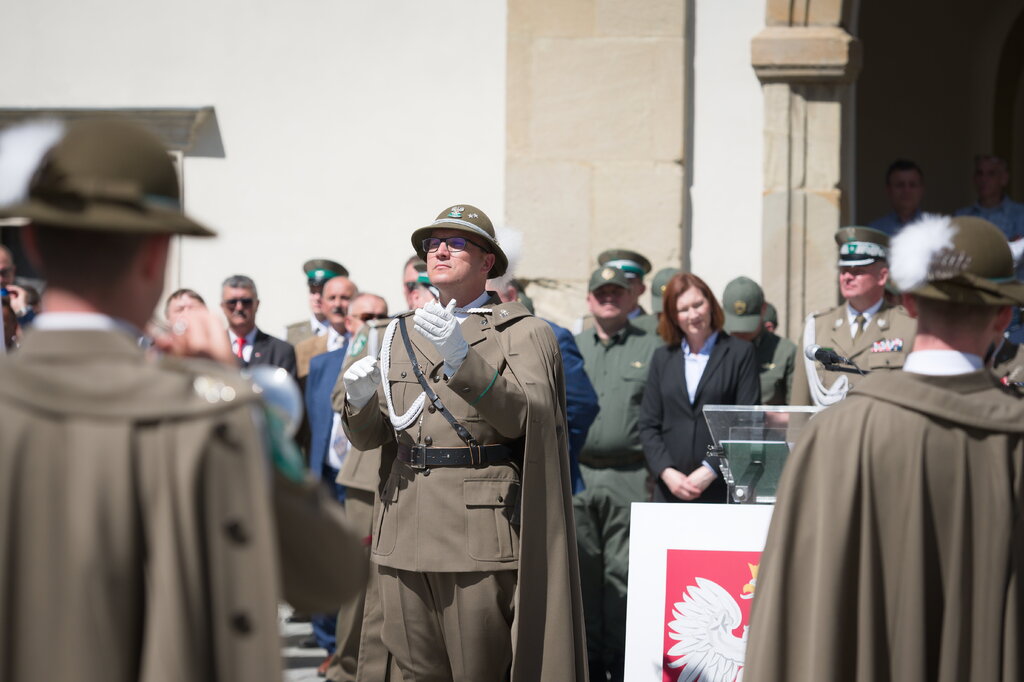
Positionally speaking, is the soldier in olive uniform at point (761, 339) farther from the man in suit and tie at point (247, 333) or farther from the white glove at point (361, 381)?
the white glove at point (361, 381)

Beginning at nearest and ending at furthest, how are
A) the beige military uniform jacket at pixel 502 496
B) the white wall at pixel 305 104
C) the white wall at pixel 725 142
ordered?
the beige military uniform jacket at pixel 502 496 < the white wall at pixel 725 142 < the white wall at pixel 305 104

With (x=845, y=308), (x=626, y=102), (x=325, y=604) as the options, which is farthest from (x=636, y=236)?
(x=325, y=604)

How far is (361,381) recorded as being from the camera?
4.82 metres

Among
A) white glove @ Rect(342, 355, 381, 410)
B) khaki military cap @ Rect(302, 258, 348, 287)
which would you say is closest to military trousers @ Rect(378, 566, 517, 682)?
white glove @ Rect(342, 355, 381, 410)

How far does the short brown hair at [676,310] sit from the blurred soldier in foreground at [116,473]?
491 centimetres

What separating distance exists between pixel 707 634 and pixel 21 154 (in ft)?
11.3

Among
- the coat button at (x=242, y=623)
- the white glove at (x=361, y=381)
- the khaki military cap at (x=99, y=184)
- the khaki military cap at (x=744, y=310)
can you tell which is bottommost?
the coat button at (x=242, y=623)

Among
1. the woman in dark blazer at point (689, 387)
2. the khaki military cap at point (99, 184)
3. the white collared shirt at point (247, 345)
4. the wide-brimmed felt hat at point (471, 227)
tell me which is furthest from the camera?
the white collared shirt at point (247, 345)

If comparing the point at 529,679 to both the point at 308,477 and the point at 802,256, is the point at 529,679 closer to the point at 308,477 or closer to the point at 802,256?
the point at 308,477

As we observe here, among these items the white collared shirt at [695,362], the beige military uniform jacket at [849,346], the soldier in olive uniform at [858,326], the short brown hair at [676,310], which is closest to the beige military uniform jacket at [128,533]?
the beige military uniform jacket at [849,346]

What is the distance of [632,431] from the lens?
6.98m

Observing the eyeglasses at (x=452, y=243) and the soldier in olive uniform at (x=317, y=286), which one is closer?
the eyeglasses at (x=452, y=243)

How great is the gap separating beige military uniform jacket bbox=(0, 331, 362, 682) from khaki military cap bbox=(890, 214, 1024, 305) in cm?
174

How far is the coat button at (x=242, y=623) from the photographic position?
204cm
